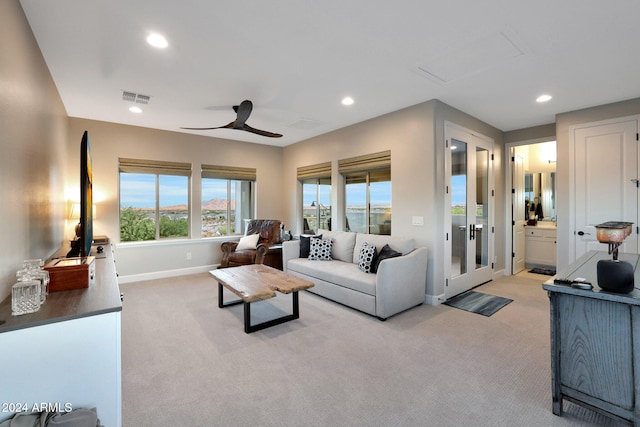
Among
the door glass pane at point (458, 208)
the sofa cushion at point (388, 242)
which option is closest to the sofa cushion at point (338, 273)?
the sofa cushion at point (388, 242)

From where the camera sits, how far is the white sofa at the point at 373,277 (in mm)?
3271

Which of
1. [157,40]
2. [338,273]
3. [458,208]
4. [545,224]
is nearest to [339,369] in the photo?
[338,273]

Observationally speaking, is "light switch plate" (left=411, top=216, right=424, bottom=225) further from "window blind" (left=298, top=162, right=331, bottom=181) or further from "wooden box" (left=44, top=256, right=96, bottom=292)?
"wooden box" (left=44, top=256, right=96, bottom=292)

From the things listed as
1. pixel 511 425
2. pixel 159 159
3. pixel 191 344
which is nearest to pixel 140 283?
pixel 159 159

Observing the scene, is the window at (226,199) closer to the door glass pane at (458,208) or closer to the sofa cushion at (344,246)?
the sofa cushion at (344,246)

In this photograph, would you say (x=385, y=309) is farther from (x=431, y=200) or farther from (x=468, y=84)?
(x=468, y=84)

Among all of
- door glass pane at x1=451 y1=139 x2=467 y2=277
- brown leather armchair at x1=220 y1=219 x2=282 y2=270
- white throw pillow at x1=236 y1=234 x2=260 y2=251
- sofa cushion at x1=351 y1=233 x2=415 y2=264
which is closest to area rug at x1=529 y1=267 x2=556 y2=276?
door glass pane at x1=451 y1=139 x2=467 y2=277

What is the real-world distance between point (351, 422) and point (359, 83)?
3139 mm

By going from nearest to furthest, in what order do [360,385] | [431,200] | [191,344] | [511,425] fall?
[511,425], [360,385], [191,344], [431,200]

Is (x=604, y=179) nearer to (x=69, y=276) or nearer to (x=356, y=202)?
(x=356, y=202)

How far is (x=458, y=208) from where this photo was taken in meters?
4.21

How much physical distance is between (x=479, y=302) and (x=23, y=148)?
490 cm

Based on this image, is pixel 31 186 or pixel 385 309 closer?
pixel 31 186

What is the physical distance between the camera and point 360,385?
2.11 metres
